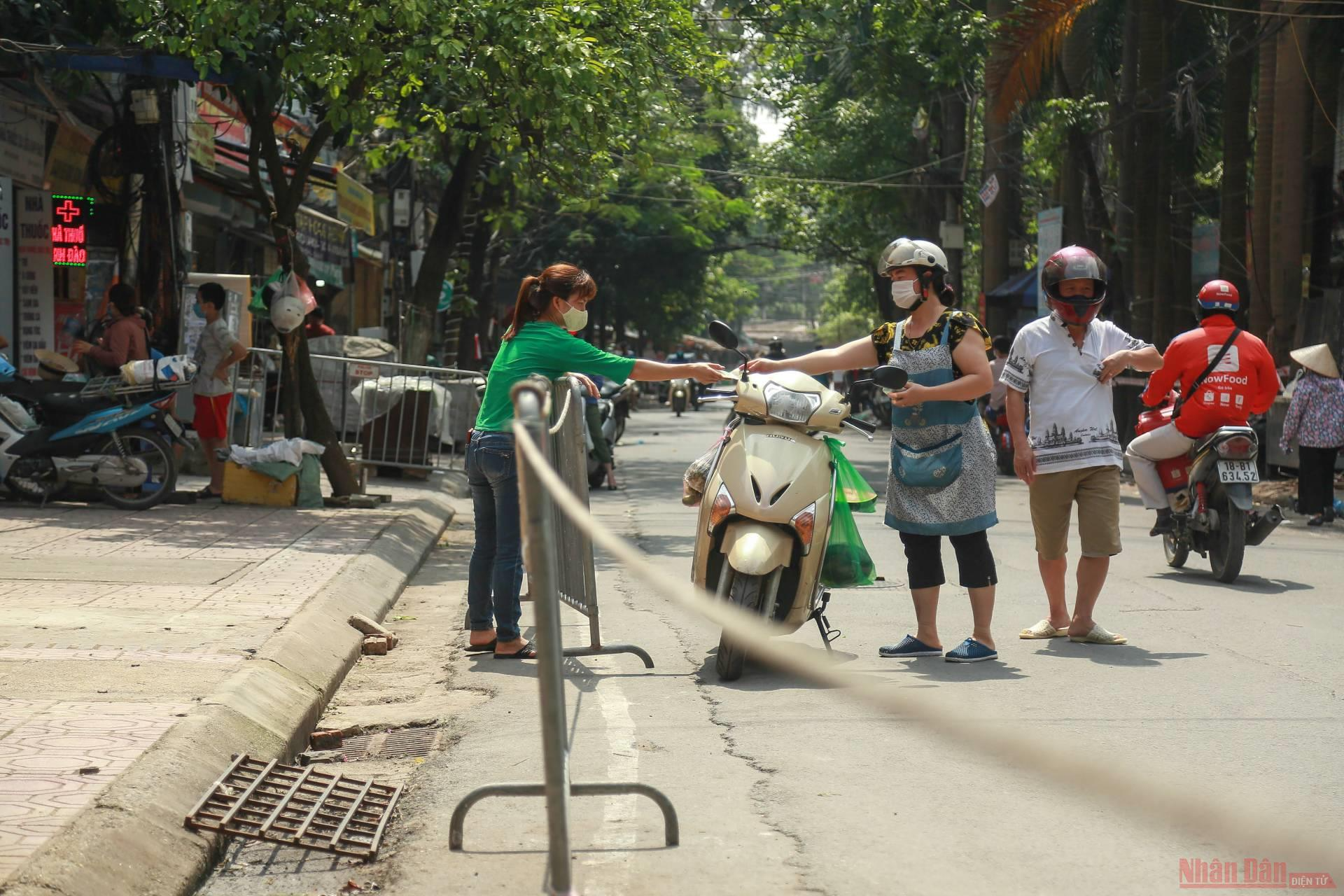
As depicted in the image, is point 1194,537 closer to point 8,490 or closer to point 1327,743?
point 1327,743

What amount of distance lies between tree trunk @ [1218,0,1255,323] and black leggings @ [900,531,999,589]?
40.5ft

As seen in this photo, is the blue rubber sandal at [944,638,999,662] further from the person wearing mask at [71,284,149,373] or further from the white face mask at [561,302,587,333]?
the person wearing mask at [71,284,149,373]

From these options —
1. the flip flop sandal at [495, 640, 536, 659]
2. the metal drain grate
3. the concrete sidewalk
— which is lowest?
the metal drain grate

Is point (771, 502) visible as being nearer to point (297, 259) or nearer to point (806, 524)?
point (806, 524)

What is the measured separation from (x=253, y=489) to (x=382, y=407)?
88.3 inches

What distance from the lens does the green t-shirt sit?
6418 millimetres

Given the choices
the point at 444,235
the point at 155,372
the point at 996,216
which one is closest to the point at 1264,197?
the point at 996,216

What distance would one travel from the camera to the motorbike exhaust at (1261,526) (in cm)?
937

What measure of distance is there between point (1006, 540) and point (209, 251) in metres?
13.2

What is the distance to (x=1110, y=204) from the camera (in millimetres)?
29344

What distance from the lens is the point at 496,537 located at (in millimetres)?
6887

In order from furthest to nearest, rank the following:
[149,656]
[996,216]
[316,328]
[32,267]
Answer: [996,216] < [316,328] < [32,267] < [149,656]

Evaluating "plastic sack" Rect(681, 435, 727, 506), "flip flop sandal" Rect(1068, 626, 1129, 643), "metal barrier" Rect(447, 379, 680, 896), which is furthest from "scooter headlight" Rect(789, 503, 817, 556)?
"metal barrier" Rect(447, 379, 680, 896)

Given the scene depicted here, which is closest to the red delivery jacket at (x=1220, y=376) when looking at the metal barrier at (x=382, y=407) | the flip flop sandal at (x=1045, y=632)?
the flip flop sandal at (x=1045, y=632)
